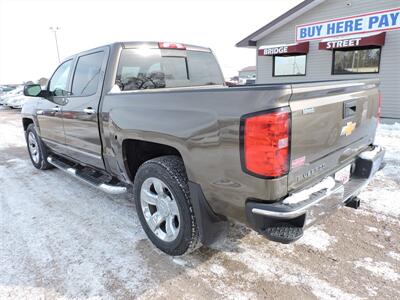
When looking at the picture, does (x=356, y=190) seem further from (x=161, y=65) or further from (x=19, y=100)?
(x=19, y=100)

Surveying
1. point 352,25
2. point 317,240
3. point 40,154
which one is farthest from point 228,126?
point 352,25

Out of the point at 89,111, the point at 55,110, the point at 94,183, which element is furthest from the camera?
the point at 55,110

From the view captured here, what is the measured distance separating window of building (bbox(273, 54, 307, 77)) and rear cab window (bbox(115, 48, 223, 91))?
981cm

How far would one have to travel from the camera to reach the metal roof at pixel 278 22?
1194 centimetres

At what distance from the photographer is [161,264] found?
2734 mm

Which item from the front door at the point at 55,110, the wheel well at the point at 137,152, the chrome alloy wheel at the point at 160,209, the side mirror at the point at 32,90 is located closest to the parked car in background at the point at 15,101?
the front door at the point at 55,110

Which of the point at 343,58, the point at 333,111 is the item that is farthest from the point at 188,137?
the point at 343,58

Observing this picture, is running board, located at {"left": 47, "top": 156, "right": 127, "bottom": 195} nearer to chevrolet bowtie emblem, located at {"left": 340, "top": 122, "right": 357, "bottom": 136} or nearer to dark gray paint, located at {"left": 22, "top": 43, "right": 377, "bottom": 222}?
dark gray paint, located at {"left": 22, "top": 43, "right": 377, "bottom": 222}

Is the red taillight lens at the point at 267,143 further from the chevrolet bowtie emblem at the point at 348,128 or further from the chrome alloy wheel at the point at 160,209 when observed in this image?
the chrome alloy wheel at the point at 160,209

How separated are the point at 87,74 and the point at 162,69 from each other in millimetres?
956

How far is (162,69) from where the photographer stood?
12.6 ft

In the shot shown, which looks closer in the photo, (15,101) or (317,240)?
(317,240)

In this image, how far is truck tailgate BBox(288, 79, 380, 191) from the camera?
2.04m

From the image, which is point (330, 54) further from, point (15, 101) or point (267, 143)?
point (15, 101)
